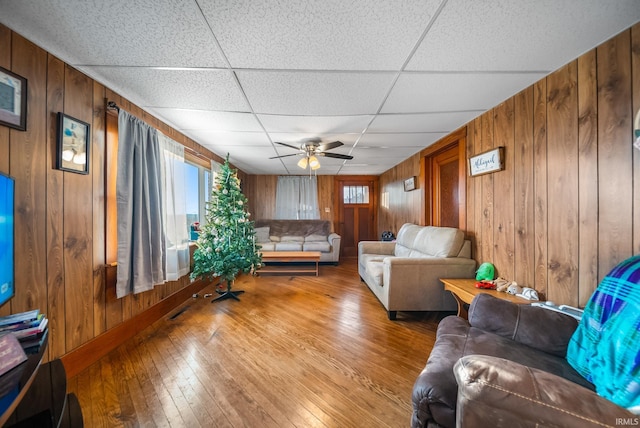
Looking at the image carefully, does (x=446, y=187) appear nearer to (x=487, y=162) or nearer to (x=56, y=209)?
(x=487, y=162)

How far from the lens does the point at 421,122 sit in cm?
259

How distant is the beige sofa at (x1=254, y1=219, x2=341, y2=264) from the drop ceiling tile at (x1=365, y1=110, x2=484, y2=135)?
2.87 meters

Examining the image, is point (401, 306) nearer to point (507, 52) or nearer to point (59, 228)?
point (507, 52)

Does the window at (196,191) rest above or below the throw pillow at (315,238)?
above

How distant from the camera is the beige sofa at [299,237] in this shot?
16.9 ft

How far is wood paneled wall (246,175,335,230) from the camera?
6.14m

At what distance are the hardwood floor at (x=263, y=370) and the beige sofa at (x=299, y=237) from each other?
235cm

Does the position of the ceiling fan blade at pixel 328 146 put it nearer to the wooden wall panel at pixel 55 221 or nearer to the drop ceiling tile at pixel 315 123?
the drop ceiling tile at pixel 315 123

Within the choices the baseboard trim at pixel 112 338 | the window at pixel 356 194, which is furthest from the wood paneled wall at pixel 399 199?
the baseboard trim at pixel 112 338

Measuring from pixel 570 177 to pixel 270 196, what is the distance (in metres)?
5.52

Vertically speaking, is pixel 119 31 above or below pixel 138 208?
above

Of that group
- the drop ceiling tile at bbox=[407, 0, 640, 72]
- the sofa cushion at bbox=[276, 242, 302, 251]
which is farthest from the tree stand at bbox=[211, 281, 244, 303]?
the drop ceiling tile at bbox=[407, 0, 640, 72]

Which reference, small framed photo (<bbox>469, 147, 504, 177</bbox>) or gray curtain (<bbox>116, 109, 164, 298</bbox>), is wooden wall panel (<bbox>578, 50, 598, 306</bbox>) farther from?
gray curtain (<bbox>116, 109, 164, 298</bbox>)

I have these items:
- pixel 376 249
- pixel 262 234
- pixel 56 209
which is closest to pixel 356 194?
pixel 376 249
